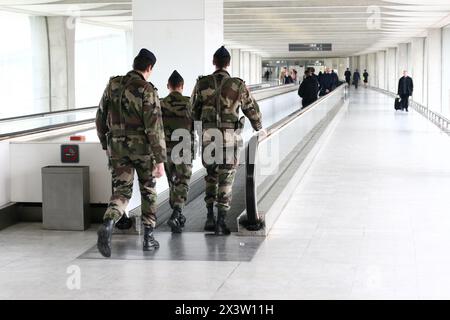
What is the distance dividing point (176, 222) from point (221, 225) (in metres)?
0.52

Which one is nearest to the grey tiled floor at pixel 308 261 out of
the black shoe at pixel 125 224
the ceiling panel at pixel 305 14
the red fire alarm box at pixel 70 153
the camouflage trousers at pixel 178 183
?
the black shoe at pixel 125 224

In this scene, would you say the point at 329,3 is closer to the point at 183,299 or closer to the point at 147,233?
the point at 147,233

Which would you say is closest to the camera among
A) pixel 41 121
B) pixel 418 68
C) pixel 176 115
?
pixel 176 115

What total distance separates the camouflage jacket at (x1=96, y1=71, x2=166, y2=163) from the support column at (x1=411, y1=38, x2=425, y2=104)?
3435 cm

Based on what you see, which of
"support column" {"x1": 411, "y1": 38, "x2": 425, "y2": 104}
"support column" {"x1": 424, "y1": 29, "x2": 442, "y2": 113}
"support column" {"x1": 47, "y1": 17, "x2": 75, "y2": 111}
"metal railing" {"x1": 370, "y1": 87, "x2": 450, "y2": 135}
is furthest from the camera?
"support column" {"x1": 411, "y1": 38, "x2": 425, "y2": 104}

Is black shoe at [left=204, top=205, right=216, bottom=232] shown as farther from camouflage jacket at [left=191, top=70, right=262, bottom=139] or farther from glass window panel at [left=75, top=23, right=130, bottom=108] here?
glass window panel at [left=75, top=23, right=130, bottom=108]

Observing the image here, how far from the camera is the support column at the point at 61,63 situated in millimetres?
28266

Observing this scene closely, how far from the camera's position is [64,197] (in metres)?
8.44

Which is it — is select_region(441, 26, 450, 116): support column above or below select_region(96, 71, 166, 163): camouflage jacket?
above

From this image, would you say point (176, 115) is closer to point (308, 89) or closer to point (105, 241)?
point (105, 241)

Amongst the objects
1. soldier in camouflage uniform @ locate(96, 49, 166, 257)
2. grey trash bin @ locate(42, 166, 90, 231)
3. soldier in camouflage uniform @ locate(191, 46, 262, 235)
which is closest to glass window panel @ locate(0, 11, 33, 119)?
grey trash bin @ locate(42, 166, 90, 231)

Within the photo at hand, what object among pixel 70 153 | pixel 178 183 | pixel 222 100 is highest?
pixel 222 100

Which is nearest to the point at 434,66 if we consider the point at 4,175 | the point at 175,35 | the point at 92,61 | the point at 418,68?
the point at 418,68

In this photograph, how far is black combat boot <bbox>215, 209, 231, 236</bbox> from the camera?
7996mm
